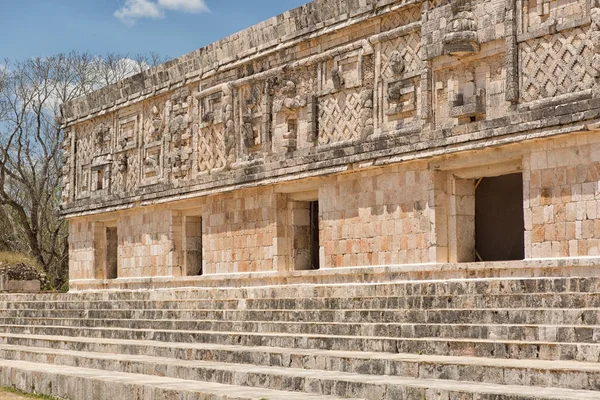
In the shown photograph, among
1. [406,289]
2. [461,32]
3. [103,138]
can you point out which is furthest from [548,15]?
[103,138]

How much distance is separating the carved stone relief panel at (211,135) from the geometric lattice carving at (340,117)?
2.85 meters

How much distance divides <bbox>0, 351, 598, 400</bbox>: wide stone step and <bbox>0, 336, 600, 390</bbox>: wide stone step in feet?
0.25

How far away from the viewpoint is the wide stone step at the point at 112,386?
7.09 m

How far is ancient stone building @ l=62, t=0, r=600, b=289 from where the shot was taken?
1127 cm

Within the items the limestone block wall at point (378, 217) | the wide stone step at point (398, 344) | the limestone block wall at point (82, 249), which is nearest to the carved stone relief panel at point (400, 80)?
the limestone block wall at point (378, 217)

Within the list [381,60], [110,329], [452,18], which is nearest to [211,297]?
[110,329]

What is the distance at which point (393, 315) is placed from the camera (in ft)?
31.6

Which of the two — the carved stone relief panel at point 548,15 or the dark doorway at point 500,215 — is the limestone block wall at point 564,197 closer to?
the carved stone relief panel at point 548,15

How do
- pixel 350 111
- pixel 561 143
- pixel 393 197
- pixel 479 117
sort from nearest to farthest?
pixel 561 143 < pixel 479 117 < pixel 393 197 < pixel 350 111

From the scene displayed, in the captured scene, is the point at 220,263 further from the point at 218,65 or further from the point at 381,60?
the point at 381,60

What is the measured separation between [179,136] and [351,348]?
10363 mm

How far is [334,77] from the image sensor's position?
14.5 m

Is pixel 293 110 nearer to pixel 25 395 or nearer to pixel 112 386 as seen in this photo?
pixel 25 395

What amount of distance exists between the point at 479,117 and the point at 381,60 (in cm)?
218
